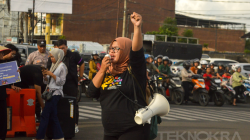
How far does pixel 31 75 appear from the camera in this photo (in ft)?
26.0

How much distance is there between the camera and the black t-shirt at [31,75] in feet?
25.5

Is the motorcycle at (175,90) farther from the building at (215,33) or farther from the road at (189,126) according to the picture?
the building at (215,33)

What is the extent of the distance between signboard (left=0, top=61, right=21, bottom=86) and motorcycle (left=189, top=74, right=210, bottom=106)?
9.87 meters

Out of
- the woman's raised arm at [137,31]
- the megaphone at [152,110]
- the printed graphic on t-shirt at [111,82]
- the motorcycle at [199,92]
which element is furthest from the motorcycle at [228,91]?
the woman's raised arm at [137,31]

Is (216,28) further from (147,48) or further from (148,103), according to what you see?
(148,103)

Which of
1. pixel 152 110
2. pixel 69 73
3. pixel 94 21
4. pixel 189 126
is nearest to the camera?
pixel 152 110

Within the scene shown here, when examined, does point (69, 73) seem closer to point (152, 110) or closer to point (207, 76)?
point (152, 110)

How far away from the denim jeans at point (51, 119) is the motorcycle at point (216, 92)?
10147 millimetres

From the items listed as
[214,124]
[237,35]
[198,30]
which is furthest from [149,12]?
[214,124]

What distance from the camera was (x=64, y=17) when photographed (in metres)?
63.2

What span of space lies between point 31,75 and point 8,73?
1.31 metres

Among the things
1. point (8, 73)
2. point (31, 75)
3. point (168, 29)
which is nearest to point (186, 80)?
point (31, 75)

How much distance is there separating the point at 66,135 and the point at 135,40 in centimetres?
419

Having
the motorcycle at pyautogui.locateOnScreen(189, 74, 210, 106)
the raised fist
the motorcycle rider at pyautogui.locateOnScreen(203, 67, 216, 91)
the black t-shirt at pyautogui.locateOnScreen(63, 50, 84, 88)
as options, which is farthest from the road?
the raised fist
